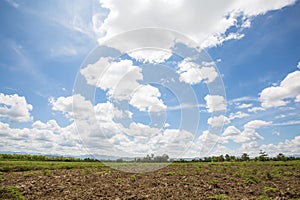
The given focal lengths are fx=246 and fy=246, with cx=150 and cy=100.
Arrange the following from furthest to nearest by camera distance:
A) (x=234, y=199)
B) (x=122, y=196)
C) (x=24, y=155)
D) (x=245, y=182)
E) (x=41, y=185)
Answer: (x=24, y=155) < (x=245, y=182) < (x=41, y=185) < (x=122, y=196) < (x=234, y=199)

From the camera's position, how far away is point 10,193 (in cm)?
858

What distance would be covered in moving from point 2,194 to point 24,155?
110ft

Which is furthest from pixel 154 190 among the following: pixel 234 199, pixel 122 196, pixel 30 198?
pixel 30 198

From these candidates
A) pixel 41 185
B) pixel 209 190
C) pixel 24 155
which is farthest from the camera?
pixel 24 155

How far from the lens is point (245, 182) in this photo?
439 inches

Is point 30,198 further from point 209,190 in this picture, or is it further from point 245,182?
point 245,182

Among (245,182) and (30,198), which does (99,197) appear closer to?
(30,198)

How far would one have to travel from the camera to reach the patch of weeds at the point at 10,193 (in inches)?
328

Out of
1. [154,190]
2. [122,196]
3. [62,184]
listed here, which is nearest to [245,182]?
[154,190]

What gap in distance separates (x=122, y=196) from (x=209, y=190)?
325 centimetres

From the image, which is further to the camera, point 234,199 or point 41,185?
point 41,185

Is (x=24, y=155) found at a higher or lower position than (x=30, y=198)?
higher

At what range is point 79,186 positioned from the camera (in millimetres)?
9945

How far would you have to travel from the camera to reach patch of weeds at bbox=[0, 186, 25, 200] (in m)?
8.34
